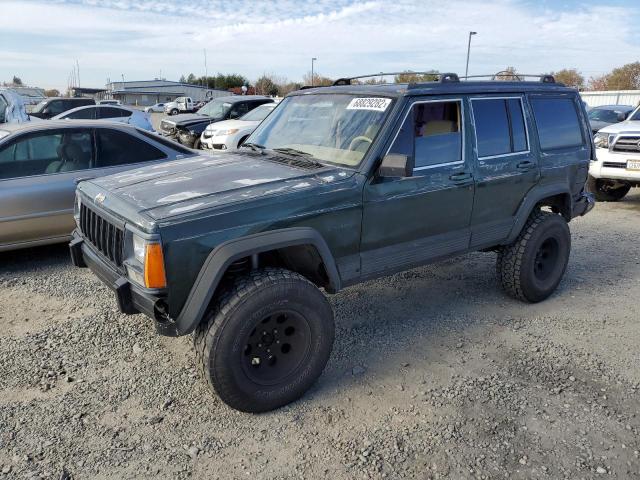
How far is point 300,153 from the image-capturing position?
3689 millimetres

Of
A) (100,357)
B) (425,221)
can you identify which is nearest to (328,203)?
(425,221)

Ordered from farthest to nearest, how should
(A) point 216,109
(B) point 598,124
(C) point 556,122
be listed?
(A) point 216,109
(B) point 598,124
(C) point 556,122

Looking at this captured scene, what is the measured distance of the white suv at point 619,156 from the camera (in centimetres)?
805

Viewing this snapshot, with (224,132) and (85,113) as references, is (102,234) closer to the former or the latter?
(224,132)

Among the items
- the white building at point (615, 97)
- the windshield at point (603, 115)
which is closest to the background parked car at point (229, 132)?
the windshield at point (603, 115)

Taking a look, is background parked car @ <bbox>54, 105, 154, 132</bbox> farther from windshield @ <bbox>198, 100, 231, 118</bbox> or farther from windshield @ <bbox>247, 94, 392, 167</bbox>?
windshield @ <bbox>247, 94, 392, 167</bbox>

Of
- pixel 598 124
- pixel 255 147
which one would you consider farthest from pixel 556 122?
pixel 598 124

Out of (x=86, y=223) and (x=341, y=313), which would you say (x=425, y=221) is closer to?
(x=341, y=313)

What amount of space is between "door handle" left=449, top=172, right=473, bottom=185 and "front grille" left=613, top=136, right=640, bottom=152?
229 inches

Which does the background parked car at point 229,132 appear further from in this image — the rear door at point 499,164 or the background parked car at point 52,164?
the rear door at point 499,164

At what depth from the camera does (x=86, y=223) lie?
3496 millimetres

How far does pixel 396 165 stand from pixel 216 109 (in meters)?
12.7

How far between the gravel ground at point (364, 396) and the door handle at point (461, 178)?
122 cm

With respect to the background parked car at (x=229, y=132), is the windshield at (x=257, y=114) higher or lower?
higher
